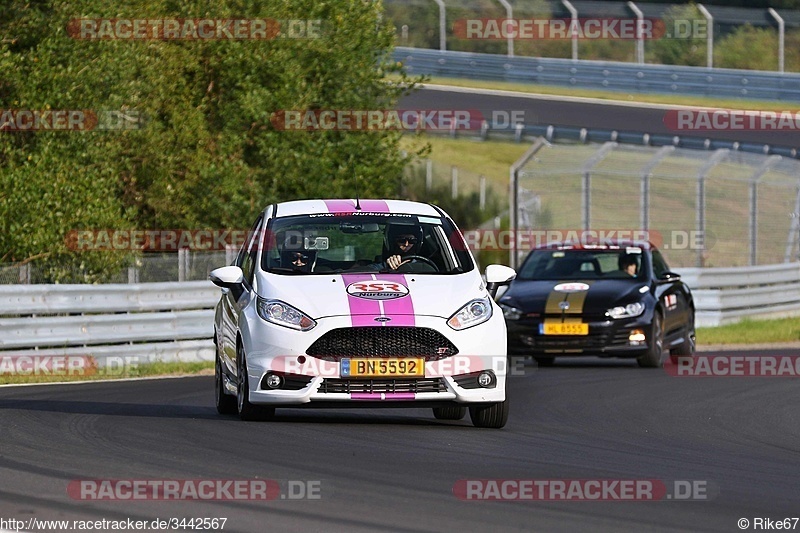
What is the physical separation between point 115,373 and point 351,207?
6843mm

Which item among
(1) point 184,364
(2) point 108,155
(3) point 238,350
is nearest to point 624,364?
(1) point 184,364

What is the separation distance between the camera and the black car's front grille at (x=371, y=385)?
10664 mm

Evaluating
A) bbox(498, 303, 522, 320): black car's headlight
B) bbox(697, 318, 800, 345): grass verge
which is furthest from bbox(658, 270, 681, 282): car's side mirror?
bbox(697, 318, 800, 345): grass verge

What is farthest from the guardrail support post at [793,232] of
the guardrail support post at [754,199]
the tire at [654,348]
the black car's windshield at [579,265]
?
the tire at [654,348]

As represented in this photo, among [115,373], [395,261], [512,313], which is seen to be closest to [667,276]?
[512,313]

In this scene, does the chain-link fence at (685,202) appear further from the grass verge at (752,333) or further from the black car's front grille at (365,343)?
the black car's front grille at (365,343)

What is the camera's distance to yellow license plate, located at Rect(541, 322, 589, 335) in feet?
60.7

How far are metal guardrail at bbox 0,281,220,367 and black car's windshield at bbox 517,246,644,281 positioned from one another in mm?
4000

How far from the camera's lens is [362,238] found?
12.6 meters

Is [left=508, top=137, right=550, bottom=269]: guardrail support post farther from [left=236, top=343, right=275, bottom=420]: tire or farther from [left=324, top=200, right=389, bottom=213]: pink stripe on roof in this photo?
[left=236, top=343, right=275, bottom=420]: tire

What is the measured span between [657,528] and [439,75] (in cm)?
4021

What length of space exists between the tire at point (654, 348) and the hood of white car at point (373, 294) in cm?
772

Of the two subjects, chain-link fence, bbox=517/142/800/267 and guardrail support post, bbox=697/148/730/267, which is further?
chain-link fence, bbox=517/142/800/267

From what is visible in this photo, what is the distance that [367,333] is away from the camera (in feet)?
35.0
